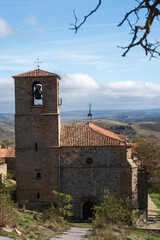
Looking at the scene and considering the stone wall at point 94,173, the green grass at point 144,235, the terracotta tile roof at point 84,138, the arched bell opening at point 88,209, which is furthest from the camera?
the arched bell opening at point 88,209

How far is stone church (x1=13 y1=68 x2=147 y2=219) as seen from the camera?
21.3m

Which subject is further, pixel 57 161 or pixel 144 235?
pixel 57 161

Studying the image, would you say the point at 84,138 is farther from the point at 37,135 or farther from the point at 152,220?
the point at 152,220

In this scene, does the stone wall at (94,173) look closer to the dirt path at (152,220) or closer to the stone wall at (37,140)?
the stone wall at (37,140)

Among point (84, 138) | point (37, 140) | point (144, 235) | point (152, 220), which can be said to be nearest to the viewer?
point (144, 235)

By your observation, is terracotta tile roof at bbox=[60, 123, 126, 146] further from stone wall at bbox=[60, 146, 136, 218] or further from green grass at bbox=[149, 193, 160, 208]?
green grass at bbox=[149, 193, 160, 208]

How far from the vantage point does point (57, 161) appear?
70.3ft

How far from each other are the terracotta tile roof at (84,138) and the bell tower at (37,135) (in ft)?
3.90

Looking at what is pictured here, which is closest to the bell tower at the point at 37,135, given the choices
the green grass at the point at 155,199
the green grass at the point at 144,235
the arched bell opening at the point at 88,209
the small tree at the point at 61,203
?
the small tree at the point at 61,203

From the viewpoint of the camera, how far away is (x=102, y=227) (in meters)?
15.9

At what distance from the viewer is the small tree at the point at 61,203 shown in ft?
64.2

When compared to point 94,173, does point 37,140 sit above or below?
above

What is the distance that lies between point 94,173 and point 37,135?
17.8 ft

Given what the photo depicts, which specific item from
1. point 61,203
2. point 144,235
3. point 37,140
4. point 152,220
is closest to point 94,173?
point 61,203
